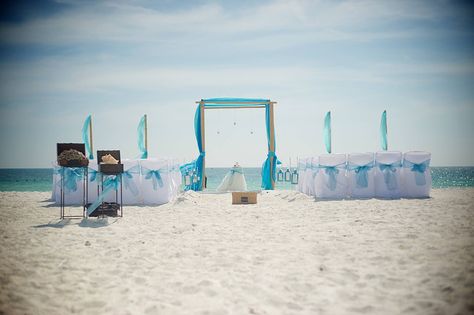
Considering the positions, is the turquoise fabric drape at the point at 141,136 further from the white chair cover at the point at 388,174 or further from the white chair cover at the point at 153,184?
the white chair cover at the point at 388,174

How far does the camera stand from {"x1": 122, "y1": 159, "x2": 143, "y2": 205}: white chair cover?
40.3 feet

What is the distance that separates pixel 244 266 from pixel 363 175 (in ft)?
28.9

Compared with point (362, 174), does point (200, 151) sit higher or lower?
higher

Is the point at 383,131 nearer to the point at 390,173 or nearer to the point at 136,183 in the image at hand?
the point at 390,173

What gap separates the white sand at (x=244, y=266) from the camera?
363 cm

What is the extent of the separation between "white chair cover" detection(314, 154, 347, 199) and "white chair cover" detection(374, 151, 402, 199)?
1.12m

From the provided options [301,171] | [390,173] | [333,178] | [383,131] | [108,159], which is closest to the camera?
[108,159]

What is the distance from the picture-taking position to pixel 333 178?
12797 mm

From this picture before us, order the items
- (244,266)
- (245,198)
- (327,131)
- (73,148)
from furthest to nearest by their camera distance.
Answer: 1. (327,131)
2. (245,198)
3. (73,148)
4. (244,266)

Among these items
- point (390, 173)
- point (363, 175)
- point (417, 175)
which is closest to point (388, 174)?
point (390, 173)

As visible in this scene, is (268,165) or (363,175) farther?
(268,165)

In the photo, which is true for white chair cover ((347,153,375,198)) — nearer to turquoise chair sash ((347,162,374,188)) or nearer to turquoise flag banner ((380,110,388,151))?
turquoise chair sash ((347,162,374,188))

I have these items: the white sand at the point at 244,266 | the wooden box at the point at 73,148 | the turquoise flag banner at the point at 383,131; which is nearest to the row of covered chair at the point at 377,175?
the turquoise flag banner at the point at 383,131

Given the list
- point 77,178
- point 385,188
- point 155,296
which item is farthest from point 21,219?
point 385,188
